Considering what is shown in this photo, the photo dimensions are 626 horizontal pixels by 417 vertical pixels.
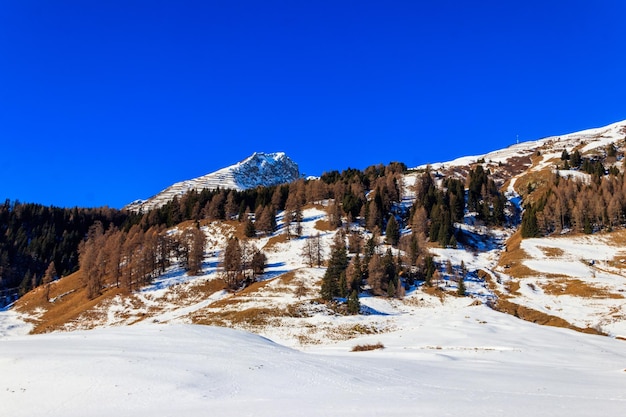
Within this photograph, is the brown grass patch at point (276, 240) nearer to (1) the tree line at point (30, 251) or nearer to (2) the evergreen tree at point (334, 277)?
(2) the evergreen tree at point (334, 277)

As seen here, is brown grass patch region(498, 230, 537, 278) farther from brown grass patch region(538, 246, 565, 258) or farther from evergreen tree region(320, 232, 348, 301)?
evergreen tree region(320, 232, 348, 301)

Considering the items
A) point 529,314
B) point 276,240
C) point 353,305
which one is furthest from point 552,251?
point 276,240

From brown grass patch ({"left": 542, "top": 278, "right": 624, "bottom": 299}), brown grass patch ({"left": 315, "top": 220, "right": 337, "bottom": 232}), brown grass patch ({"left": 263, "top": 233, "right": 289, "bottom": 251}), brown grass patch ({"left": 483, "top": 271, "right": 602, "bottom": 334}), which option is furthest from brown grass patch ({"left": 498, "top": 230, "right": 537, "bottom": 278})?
brown grass patch ({"left": 263, "top": 233, "right": 289, "bottom": 251})

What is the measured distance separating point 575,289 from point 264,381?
3197 inches

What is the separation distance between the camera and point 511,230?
134 metres

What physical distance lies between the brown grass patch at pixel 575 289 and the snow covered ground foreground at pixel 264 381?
50.3m

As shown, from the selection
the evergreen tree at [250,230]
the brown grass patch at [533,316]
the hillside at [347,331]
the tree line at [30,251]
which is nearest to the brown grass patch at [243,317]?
the hillside at [347,331]

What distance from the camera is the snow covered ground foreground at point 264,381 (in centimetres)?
1248

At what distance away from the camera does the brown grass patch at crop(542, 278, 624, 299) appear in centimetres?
7200

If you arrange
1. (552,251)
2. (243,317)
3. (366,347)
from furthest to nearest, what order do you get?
(552,251) < (243,317) < (366,347)

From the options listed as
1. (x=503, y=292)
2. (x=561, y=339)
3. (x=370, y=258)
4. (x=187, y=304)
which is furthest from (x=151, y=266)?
(x=561, y=339)

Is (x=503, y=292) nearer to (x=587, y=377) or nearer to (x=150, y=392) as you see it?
(x=587, y=377)

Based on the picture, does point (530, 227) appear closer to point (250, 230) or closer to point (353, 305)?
point (353, 305)

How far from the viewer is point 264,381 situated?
56.3 feet
